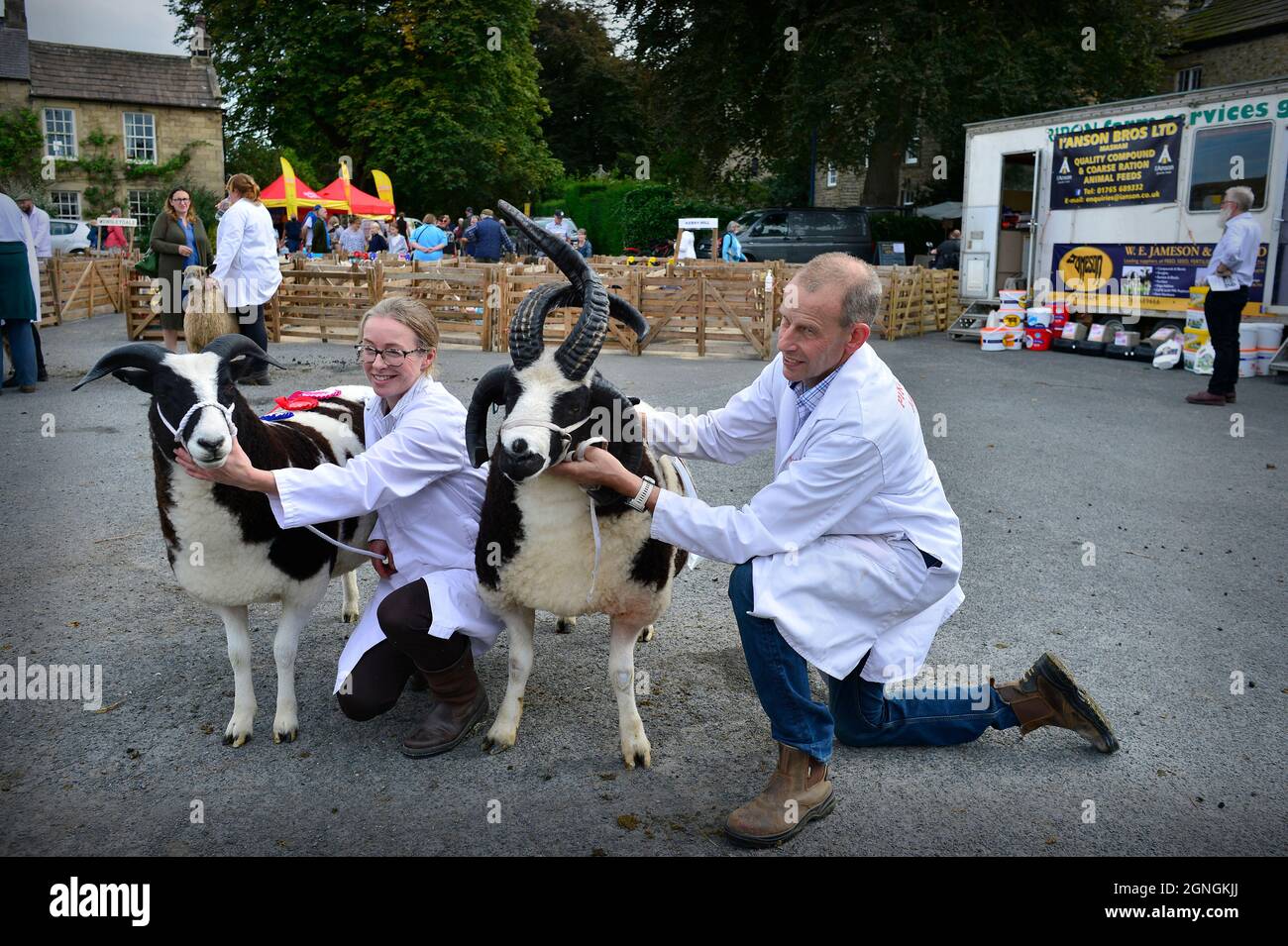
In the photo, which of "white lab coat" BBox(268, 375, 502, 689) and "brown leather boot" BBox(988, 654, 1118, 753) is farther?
"brown leather boot" BBox(988, 654, 1118, 753)

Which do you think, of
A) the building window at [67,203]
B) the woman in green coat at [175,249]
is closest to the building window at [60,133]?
the building window at [67,203]

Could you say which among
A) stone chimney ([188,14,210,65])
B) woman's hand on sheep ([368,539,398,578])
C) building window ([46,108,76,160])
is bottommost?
woman's hand on sheep ([368,539,398,578])

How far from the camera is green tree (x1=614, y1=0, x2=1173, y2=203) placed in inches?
979

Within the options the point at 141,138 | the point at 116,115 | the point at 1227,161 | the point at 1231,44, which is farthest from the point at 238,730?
the point at 116,115

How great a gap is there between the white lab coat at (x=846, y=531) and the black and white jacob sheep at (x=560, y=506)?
41 cm

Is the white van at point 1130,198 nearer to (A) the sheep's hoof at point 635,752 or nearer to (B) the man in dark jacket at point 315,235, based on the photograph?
(A) the sheep's hoof at point 635,752

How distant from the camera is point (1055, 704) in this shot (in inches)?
151

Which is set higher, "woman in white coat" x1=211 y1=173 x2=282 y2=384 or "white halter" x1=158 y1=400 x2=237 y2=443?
"woman in white coat" x1=211 y1=173 x2=282 y2=384

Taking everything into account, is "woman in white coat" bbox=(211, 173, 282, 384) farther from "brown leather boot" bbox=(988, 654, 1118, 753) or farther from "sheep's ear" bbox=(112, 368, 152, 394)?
"brown leather boot" bbox=(988, 654, 1118, 753)

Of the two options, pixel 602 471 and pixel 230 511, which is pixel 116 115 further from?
pixel 602 471

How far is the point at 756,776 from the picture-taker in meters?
3.76

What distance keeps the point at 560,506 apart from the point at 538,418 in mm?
412

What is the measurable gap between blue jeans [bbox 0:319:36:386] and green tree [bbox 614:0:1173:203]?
19.8 metres

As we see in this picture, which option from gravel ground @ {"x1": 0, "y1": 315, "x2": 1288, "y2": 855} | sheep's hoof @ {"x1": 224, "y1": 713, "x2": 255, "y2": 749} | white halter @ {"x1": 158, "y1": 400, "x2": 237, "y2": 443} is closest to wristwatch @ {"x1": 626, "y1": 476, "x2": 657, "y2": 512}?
gravel ground @ {"x1": 0, "y1": 315, "x2": 1288, "y2": 855}
